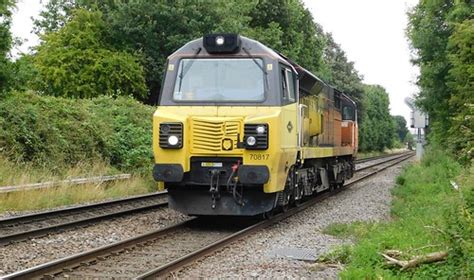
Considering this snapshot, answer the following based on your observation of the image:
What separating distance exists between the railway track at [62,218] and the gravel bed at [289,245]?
3027 millimetres

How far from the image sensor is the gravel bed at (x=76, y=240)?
26.3 feet

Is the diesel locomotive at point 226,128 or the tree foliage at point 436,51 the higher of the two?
the tree foliage at point 436,51

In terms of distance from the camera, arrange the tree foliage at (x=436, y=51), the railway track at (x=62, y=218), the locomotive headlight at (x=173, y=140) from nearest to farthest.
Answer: the railway track at (x=62, y=218) → the locomotive headlight at (x=173, y=140) → the tree foliage at (x=436, y=51)

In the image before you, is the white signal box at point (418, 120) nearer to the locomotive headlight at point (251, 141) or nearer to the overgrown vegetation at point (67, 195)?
the overgrown vegetation at point (67, 195)

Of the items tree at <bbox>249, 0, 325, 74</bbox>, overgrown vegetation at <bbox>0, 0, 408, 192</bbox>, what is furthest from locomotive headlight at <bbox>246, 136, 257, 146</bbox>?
tree at <bbox>249, 0, 325, 74</bbox>

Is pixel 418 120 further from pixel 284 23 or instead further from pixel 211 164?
pixel 211 164

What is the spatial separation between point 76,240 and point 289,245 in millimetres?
3281

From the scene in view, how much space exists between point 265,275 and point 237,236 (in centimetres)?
276

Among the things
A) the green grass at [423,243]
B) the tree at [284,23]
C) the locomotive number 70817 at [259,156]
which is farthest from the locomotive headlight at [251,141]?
the tree at [284,23]

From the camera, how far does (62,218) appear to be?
12.1 metres

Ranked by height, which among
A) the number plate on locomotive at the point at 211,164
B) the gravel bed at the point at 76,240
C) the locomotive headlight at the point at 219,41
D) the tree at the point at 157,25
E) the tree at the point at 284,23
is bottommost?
the gravel bed at the point at 76,240

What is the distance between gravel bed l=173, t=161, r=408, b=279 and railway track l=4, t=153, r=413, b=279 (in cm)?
18

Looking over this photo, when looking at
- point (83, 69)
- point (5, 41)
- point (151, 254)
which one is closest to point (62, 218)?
point (151, 254)

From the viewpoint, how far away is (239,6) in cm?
3581
